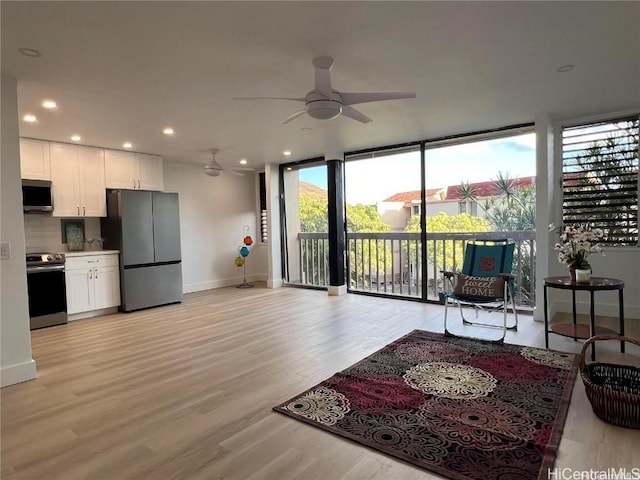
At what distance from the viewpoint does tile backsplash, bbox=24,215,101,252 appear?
4957 millimetres

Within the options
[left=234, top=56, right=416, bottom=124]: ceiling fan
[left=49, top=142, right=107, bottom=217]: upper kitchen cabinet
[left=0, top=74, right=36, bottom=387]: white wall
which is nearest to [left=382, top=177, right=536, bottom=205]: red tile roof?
[left=234, top=56, right=416, bottom=124]: ceiling fan

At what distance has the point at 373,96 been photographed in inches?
105

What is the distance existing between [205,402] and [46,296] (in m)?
3.34

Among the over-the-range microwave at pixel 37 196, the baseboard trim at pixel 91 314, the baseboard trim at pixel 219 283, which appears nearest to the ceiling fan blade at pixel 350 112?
the over-the-range microwave at pixel 37 196

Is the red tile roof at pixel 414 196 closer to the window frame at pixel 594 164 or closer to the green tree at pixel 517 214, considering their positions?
the green tree at pixel 517 214

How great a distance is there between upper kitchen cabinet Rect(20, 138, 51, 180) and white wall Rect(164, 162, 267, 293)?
1933mm

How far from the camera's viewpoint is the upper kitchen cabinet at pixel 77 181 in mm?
4945

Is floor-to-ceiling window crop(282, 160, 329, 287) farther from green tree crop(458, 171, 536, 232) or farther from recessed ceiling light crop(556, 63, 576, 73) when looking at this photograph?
recessed ceiling light crop(556, 63, 576, 73)

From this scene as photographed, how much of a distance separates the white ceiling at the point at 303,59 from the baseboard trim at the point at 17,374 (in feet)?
7.37

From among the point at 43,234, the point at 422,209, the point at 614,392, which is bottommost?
the point at 614,392

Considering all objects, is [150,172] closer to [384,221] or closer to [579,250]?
[384,221]

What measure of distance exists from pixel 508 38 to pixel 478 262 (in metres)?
2.40

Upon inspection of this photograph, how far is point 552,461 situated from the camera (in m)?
1.78

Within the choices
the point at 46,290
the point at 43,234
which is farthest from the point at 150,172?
the point at 46,290
